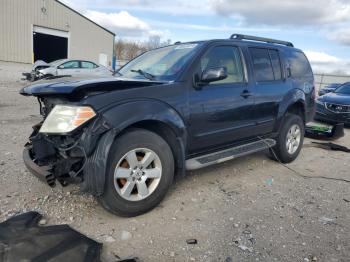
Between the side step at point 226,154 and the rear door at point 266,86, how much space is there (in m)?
0.18

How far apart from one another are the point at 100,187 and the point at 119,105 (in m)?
0.79

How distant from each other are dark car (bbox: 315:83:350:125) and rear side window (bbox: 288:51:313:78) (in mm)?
3938

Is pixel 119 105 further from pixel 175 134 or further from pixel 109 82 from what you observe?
pixel 175 134

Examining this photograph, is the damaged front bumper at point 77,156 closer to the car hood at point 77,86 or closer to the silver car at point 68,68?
the car hood at point 77,86

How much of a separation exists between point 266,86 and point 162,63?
1670 mm

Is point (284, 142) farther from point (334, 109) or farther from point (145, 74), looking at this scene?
point (334, 109)

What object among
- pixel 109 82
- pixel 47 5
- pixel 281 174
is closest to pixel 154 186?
pixel 109 82

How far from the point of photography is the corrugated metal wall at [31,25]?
2430cm

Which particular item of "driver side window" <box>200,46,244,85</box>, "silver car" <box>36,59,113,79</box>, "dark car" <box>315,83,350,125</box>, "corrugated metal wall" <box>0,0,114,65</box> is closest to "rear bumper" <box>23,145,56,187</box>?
"driver side window" <box>200,46,244,85</box>

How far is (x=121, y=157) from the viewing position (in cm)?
318

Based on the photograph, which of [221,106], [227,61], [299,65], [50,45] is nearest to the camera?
[221,106]

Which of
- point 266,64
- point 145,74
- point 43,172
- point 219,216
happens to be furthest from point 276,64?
point 43,172

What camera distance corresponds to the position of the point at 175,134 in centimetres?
366

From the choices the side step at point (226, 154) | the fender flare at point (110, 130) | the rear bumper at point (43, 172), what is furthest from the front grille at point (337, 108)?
the rear bumper at point (43, 172)
